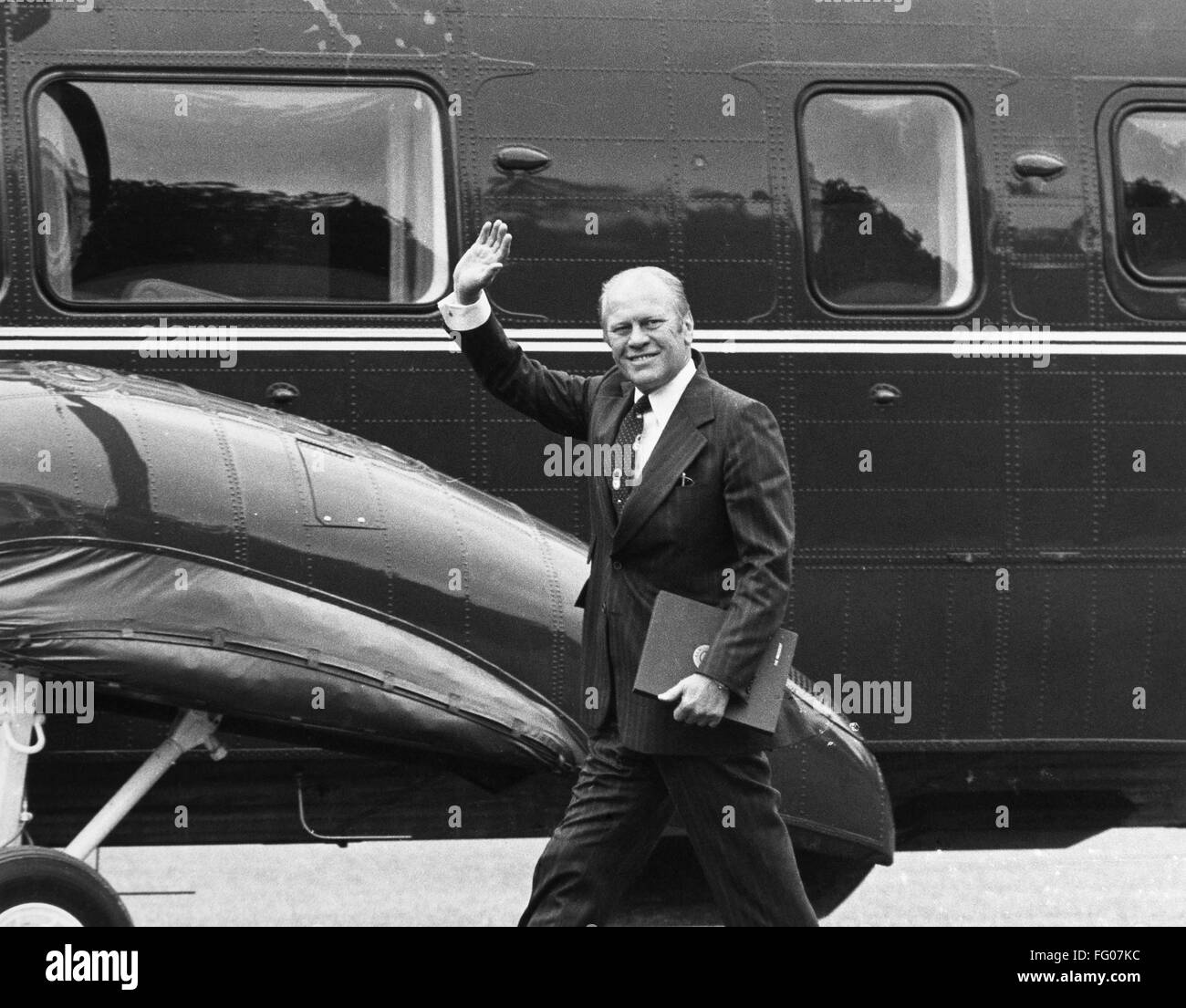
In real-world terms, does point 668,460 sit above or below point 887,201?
below

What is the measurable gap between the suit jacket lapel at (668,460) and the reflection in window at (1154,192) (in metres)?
2.86

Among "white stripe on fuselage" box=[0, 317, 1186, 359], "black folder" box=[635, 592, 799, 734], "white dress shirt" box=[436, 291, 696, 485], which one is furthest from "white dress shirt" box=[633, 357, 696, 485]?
"white stripe on fuselage" box=[0, 317, 1186, 359]

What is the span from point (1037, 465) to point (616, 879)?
9.18ft

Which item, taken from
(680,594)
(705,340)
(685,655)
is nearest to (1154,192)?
(705,340)

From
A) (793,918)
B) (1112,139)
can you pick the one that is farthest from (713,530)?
(1112,139)

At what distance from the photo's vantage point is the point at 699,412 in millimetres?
4852

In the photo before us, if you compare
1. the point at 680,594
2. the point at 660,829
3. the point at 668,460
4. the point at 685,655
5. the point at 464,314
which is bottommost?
the point at 660,829

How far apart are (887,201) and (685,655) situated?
9.30ft

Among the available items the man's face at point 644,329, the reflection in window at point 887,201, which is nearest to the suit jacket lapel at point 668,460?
the man's face at point 644,329

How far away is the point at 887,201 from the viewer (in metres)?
6.98

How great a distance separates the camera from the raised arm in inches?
198

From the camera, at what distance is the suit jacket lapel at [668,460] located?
479cm

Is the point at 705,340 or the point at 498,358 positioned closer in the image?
the point at 498,358

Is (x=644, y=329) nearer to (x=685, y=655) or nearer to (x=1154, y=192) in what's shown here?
(x=685, y=655)
